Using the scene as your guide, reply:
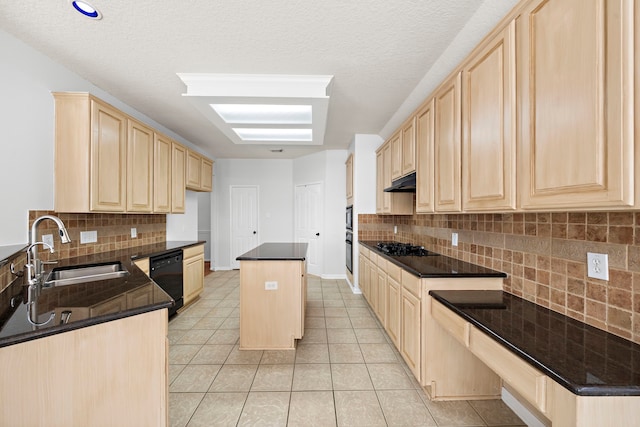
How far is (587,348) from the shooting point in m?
1.04

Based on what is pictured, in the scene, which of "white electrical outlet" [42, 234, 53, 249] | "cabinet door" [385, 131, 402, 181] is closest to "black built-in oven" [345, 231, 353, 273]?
"cabinet door" [385, 131, 402, 181]

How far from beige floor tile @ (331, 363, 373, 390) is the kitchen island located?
0.52 metres

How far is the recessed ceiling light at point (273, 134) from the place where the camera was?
335 cm

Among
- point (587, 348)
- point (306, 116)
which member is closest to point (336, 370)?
point (587, 348)

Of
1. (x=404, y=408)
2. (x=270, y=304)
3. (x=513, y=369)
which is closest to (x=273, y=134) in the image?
(x=270, y=304)

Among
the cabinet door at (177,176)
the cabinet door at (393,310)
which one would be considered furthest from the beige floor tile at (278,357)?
the cabinet door at (177,176)

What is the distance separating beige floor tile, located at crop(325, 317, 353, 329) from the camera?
3.17 m

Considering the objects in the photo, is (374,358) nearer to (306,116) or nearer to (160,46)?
(306,116)

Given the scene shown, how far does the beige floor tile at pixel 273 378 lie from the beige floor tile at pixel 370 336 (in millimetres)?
873

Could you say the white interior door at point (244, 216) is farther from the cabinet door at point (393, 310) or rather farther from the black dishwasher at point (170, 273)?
the cabinet door at point (393, 310)

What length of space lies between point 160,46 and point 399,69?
200 cm

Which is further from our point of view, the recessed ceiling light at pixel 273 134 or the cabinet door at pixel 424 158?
the recessed ceiling light at pixel 273 134

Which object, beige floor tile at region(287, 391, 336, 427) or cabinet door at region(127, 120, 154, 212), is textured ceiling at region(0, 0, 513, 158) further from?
beige floor tile at region(287, 391, 336, 427)

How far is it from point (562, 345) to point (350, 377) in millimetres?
1581
